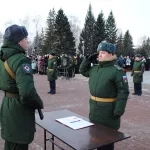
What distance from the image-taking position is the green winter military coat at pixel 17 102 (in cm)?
260

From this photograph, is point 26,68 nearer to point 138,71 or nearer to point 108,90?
point 108,90

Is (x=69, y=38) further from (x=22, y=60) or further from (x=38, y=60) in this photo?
(x=22, y=60)

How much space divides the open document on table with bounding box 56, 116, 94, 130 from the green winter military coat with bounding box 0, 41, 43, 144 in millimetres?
520

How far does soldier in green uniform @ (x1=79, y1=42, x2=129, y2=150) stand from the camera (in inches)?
130

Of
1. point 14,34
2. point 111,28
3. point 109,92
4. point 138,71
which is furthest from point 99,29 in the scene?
point 14,34

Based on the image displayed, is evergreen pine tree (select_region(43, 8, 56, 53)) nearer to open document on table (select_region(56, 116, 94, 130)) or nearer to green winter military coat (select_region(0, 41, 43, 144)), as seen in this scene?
open document on table (select_region(56, 116, 94, 130))

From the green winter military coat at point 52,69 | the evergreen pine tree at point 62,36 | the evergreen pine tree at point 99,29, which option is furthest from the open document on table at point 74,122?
the evergreen pine tree at point 99,29

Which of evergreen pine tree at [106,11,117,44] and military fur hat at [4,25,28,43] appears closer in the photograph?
military fur hat at [4,25,28,43]

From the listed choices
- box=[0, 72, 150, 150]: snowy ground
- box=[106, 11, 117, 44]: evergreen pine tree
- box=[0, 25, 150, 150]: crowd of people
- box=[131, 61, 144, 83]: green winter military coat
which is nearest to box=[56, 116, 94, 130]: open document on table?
A: box=[0, 25, 150, 150]: crowd of people

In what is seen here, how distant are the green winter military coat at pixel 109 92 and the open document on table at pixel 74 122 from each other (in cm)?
27

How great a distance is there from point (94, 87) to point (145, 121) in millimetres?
3673

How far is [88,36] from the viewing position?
48844mm

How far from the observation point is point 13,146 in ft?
9.29

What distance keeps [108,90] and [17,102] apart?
1288mm
